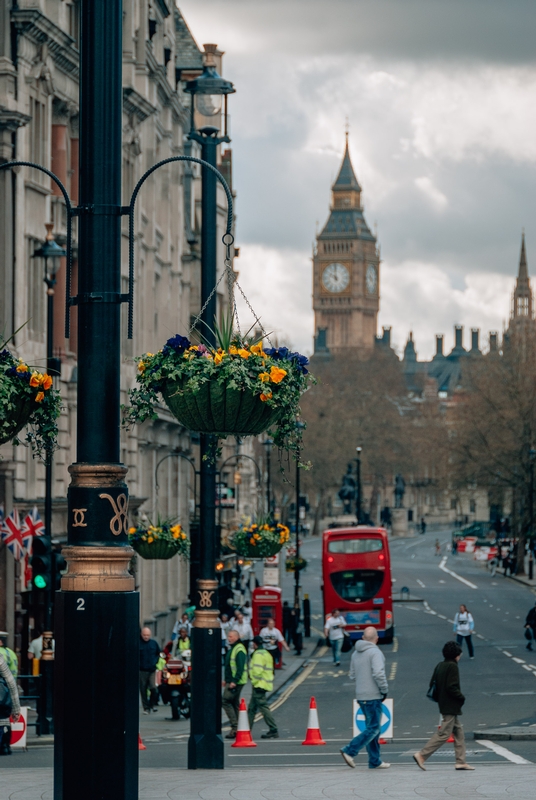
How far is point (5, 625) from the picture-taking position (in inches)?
1175

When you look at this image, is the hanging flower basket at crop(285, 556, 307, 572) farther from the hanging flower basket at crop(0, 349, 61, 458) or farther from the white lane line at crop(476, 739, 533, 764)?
the hanging flower basket at crop(0, 349, 61, 458)

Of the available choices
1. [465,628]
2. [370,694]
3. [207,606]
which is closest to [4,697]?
[207,606]

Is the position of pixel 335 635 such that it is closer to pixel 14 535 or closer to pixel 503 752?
pixel 14 535

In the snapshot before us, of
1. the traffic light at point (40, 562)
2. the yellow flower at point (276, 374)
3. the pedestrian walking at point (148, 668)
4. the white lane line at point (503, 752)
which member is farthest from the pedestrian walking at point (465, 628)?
the yellow flower at point (276, 374)

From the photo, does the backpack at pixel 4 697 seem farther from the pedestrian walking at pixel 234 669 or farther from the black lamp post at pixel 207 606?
the pedestrian walking at pixel 234 669

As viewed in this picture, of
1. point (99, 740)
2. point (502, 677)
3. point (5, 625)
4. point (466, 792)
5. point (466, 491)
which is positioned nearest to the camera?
point (99, 740)

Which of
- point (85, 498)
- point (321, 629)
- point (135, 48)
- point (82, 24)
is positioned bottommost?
point (321, 629)

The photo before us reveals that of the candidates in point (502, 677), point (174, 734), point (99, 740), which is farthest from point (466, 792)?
point (502, 677)

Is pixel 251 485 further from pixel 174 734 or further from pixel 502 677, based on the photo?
pixel 174 734

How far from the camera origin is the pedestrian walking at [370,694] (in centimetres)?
1728

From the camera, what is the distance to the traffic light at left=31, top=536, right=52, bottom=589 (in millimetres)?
22719

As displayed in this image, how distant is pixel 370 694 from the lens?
17531mm

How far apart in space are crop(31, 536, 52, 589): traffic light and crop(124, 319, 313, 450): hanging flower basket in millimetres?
11077

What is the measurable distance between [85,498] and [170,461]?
40470 mm
